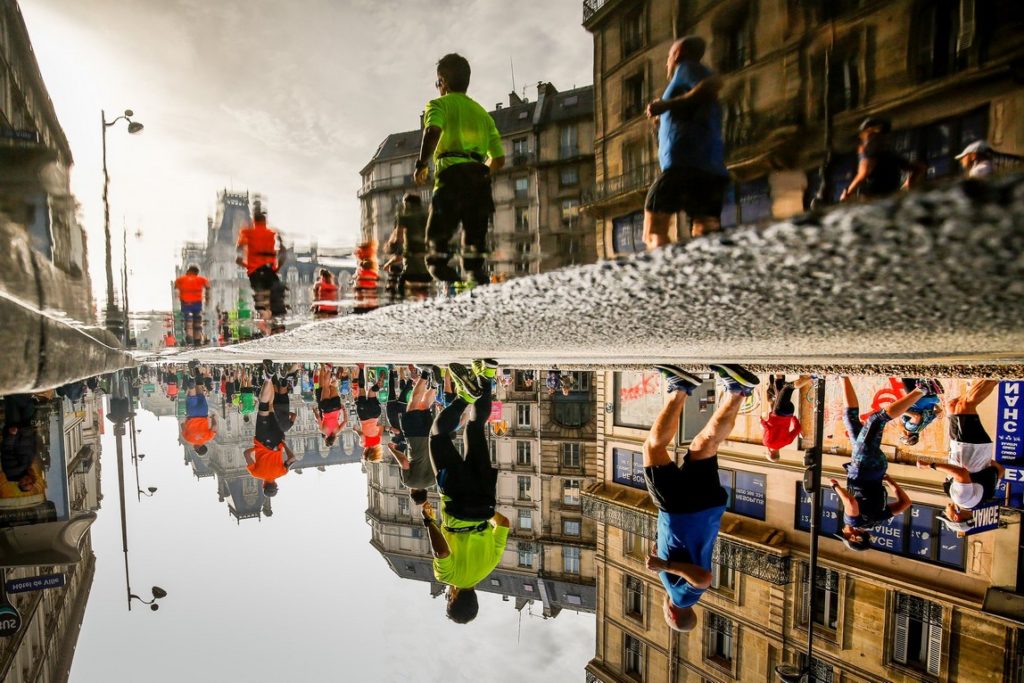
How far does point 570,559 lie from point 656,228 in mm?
23122

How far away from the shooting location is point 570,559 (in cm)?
2123

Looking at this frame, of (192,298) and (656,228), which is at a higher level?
(192,298)

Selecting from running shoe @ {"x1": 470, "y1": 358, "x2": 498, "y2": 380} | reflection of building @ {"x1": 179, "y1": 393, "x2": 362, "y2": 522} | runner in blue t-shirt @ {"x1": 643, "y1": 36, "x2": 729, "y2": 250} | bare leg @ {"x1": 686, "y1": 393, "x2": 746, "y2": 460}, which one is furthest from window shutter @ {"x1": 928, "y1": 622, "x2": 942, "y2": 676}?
reflection of building @ {"x1": 179, "y1": 393, "x2": 362, "y2": 522}

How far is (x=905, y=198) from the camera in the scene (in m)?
0.58

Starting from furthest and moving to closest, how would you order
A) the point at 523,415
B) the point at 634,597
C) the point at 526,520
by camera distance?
the point at 523,415
the point at 526,520
the point at 634,597

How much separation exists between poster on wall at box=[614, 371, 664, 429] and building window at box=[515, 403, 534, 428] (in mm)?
11048

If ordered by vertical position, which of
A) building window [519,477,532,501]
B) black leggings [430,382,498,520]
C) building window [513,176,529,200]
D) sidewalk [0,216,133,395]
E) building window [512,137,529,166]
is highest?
building window [512,137,529,166]

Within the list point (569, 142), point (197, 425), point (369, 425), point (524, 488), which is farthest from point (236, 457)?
point (569, 142)

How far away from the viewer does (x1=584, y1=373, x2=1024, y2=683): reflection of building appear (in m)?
6.80

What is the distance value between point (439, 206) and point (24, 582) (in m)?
7.89

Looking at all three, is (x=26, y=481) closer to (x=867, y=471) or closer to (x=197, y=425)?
(x=197, y=425)

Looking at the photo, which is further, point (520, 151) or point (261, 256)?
point (261, 256)

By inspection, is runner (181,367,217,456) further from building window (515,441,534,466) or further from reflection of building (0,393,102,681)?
building window (515,441,534,466)

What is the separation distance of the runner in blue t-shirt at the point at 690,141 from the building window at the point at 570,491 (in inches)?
876
